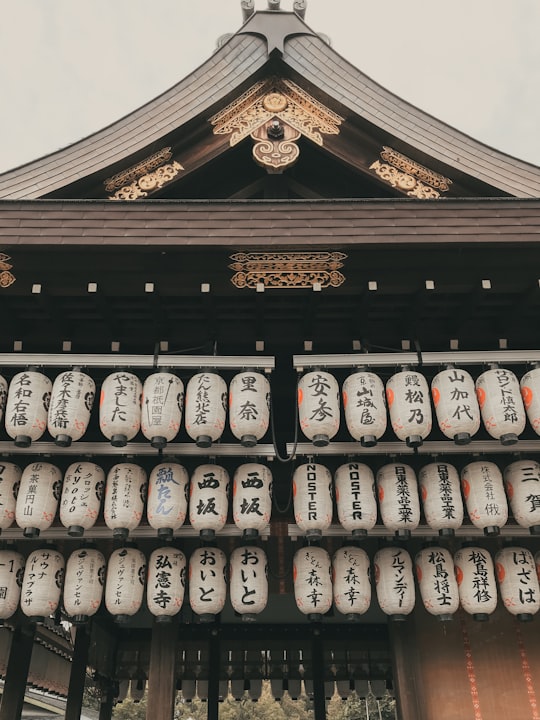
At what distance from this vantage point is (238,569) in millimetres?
5992

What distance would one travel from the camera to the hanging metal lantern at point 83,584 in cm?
582

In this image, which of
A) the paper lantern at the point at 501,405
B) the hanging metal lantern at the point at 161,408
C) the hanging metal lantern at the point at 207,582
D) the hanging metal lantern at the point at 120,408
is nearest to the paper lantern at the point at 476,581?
the paper lantern at the point at 501,405

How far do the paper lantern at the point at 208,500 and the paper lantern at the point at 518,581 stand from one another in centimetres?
297

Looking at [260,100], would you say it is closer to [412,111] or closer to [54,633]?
[412,111]

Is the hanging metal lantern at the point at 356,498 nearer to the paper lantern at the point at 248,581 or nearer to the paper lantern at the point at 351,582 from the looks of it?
the paper lantern at the point at 351,582

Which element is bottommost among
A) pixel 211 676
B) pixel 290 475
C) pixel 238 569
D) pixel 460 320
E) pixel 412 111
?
pixel 211 676

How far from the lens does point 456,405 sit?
19.1ft

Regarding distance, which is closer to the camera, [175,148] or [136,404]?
[136,404]

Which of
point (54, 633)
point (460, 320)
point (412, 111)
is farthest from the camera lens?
point (54, 633)

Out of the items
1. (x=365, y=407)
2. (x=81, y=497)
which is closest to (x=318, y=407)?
(x=365, y=407)

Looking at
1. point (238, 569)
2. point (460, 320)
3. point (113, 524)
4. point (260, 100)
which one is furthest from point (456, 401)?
point (260, 100)

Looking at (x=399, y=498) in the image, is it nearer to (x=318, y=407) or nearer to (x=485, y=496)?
(x=485, y=496)

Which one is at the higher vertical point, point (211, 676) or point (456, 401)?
point (456, 401)

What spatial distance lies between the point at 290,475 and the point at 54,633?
6621 millimetres
